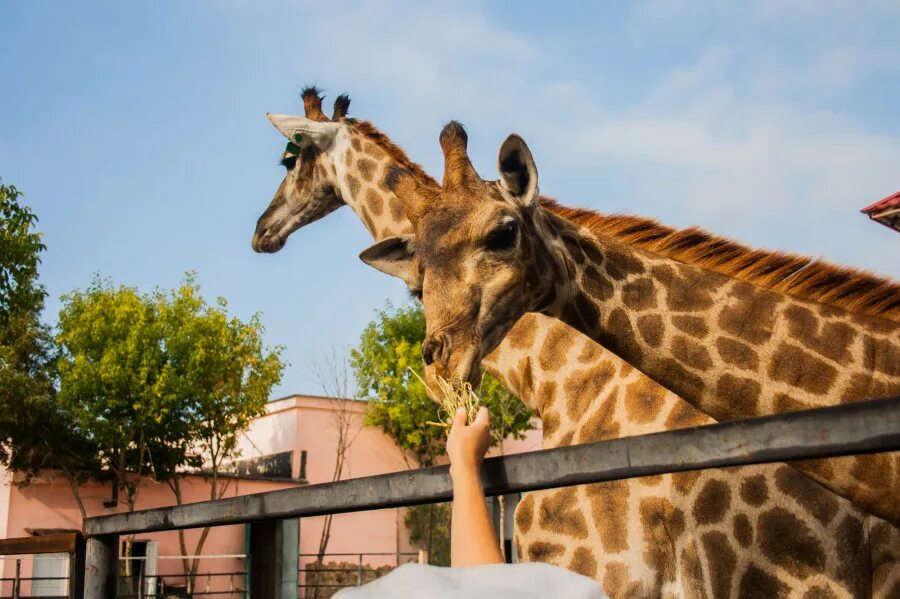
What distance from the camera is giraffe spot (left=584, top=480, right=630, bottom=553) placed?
14.3ft

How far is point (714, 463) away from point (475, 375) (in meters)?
2.20

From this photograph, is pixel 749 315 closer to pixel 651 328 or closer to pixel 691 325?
pixel 691 325

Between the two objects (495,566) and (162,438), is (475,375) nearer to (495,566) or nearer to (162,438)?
(495,566)

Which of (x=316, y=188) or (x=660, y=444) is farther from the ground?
(x=316, y=188)

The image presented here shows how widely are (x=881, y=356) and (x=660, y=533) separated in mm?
1242

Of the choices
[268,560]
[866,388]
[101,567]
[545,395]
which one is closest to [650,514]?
[545,395]

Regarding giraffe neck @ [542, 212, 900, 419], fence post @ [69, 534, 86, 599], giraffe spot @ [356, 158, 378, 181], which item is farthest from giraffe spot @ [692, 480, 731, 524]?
giraffe spot @ [356, 158, 378, 181]

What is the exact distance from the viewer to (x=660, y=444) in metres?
1.61

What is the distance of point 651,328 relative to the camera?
12.9ft

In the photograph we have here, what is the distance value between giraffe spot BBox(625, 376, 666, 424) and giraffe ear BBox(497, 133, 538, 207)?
114 cm

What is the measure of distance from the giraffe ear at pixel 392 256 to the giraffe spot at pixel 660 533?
1.50m

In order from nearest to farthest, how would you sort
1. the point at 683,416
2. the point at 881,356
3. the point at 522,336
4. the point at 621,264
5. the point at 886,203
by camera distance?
1. the point at 881,356
2. the point at 621,264
3. the point at 683,416
4. the point at 522,336
5. the point at 886,203

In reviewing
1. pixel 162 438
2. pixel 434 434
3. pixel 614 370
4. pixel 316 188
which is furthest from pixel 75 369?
pixel 614 370

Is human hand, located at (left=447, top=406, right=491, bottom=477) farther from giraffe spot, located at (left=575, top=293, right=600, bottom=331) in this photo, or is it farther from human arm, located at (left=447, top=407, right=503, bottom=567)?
giraffe spot, located at (left=575, top=293, right=600, bottom=331)
